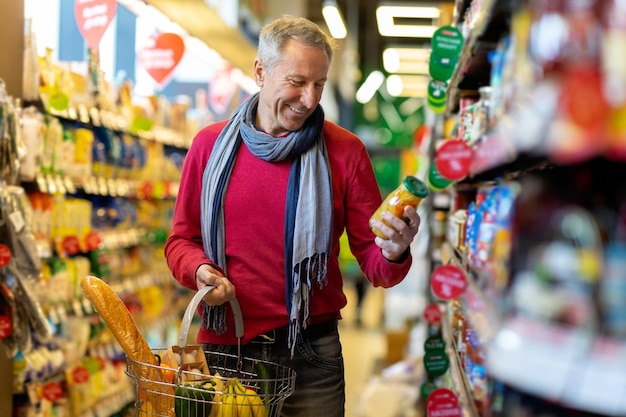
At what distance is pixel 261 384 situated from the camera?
2221 mm

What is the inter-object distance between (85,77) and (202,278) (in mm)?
3270

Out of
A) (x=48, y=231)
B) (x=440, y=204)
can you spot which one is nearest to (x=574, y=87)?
(x=48, y=231)

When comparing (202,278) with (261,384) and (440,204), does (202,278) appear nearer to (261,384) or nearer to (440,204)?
(261,384)

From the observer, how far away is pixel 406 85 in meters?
20.8

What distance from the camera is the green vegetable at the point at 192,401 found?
6.52 feet

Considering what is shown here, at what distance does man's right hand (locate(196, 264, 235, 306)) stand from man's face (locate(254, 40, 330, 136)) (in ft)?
1.65

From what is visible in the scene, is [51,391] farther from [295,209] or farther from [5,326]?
[295,209]

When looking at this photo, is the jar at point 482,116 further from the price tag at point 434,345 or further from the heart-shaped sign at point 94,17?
the heart-shaped sign at point 94,17

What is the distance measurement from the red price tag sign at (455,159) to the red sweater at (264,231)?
0.25m

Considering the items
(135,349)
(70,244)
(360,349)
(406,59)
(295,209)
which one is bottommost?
(360,349)

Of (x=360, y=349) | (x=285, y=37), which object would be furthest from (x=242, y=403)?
(x=360, y=349)

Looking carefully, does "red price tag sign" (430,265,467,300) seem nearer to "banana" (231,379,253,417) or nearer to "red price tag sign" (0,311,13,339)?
"banana" (231,379,253,417)

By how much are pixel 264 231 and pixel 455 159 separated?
0.59 metres

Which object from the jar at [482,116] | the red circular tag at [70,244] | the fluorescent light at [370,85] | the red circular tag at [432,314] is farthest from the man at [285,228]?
the fluorescent light at [370,85]
